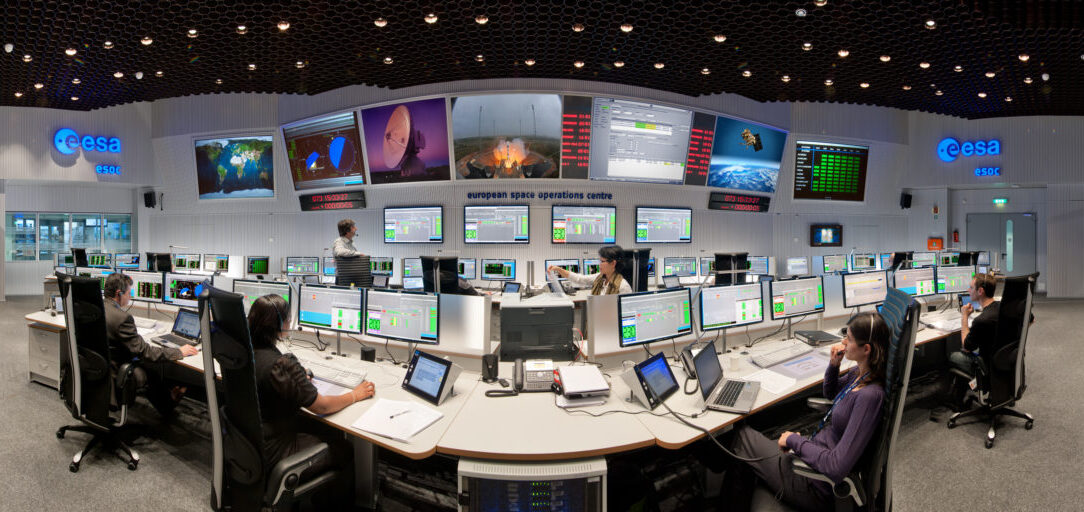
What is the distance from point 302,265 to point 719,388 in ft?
26.5

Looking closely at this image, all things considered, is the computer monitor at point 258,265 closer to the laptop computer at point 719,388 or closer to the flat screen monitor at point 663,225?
the flat screen monitor at point 663,225

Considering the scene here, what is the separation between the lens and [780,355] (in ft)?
9.88

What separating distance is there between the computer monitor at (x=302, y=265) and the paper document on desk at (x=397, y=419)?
7036 mm

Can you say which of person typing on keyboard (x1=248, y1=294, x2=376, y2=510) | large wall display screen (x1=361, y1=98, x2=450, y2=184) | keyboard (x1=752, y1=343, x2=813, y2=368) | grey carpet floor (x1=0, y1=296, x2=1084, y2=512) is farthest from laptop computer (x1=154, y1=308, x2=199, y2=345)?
large wall display screen (x1=361, y1=98, x2=450, y2=184)

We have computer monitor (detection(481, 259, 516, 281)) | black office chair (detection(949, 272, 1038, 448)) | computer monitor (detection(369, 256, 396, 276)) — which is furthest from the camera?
computer monitor (detection(369, 256, 396, 276))

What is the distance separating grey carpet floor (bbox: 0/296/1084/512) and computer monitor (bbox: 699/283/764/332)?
1.22 meters

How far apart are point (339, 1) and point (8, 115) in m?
9.41

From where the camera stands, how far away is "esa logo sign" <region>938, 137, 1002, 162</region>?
30.9 ft

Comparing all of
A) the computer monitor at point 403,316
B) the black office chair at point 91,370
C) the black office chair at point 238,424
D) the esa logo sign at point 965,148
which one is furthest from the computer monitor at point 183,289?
the esa logo sign at point 965,148

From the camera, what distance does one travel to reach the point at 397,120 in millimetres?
7320

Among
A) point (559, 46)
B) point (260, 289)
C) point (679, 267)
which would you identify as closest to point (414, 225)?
point (559, 46)

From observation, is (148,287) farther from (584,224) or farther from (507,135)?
(584,224)

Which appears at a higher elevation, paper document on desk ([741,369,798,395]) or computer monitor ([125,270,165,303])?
computer monitor ([125,270,165,303])

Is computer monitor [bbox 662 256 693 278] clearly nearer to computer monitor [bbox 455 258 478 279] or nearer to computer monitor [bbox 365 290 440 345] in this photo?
computer monitor [bbox 455 258 478 279]
